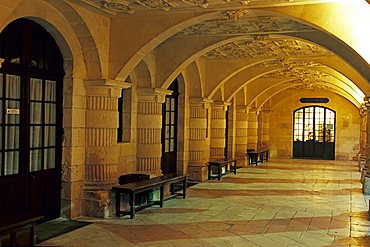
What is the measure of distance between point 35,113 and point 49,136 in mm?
477

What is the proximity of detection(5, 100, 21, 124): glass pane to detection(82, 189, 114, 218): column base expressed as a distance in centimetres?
172

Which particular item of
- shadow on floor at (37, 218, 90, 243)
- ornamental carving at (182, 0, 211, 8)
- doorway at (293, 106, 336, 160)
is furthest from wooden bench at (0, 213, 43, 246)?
doorway at (293, 106, 336, 160)

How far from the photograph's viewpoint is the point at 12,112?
5629 millimetres

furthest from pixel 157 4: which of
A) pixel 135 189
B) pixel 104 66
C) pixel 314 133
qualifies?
pixel 314 133

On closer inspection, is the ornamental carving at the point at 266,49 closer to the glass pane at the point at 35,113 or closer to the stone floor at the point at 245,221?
the stone floor at the point at 245,221

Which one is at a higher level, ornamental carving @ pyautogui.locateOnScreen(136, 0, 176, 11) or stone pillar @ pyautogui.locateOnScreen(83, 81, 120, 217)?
ornamental carving @ pyautogui.locateOnScreen(136, 0, 176, 11)

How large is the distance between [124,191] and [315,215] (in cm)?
338

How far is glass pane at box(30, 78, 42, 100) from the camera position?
19.8 ft

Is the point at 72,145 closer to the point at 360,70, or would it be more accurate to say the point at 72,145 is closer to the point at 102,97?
the point at 102,97

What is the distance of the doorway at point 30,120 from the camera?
5.58 metres

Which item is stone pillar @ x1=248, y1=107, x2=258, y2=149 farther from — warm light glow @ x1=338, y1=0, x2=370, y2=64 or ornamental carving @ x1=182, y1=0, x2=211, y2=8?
ornamental carving @ x1=182, y1=0, x2=211, y2=8

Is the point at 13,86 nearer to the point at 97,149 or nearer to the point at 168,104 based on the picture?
the point at 97,149

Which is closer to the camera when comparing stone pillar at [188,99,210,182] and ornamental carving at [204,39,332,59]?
ornamental carving at [204,39,332,59]

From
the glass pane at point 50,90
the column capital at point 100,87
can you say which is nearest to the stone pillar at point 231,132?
the column capital at point 100,87
